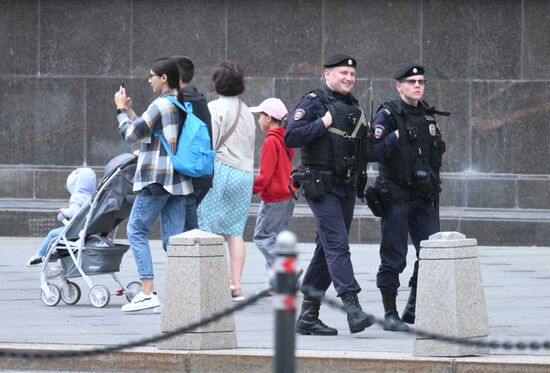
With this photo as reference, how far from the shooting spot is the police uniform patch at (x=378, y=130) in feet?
30.8

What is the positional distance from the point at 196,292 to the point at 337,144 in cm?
154

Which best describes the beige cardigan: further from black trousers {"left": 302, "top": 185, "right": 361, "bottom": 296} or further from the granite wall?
the granite wall

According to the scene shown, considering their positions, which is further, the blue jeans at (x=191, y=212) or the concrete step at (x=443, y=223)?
the concrete step at (x=443, y=223)

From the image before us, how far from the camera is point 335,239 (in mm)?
9078

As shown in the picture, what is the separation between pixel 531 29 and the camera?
16.0m

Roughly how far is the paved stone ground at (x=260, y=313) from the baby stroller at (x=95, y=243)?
130mm

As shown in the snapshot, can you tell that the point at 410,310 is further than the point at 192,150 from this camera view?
No

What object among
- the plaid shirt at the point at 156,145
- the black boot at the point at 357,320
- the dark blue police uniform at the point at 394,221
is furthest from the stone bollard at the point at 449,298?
the plaid shirt at the point at 156,145

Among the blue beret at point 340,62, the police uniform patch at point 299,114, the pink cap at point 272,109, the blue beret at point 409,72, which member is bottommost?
the police uniform patch at point 299,114

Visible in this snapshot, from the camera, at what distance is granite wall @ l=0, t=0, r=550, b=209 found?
15.9 meters

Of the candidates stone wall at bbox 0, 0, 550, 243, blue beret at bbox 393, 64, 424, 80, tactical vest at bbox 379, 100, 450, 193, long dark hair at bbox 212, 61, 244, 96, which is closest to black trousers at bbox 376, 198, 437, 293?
tactical vest at bbox 379, 100, 450, 193

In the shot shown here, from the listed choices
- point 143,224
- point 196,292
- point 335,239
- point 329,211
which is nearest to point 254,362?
point 196,292

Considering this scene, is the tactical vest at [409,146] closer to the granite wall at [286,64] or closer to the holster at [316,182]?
the holster at [316,182]

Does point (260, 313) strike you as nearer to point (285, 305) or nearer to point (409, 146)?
→ point (409, 146)
